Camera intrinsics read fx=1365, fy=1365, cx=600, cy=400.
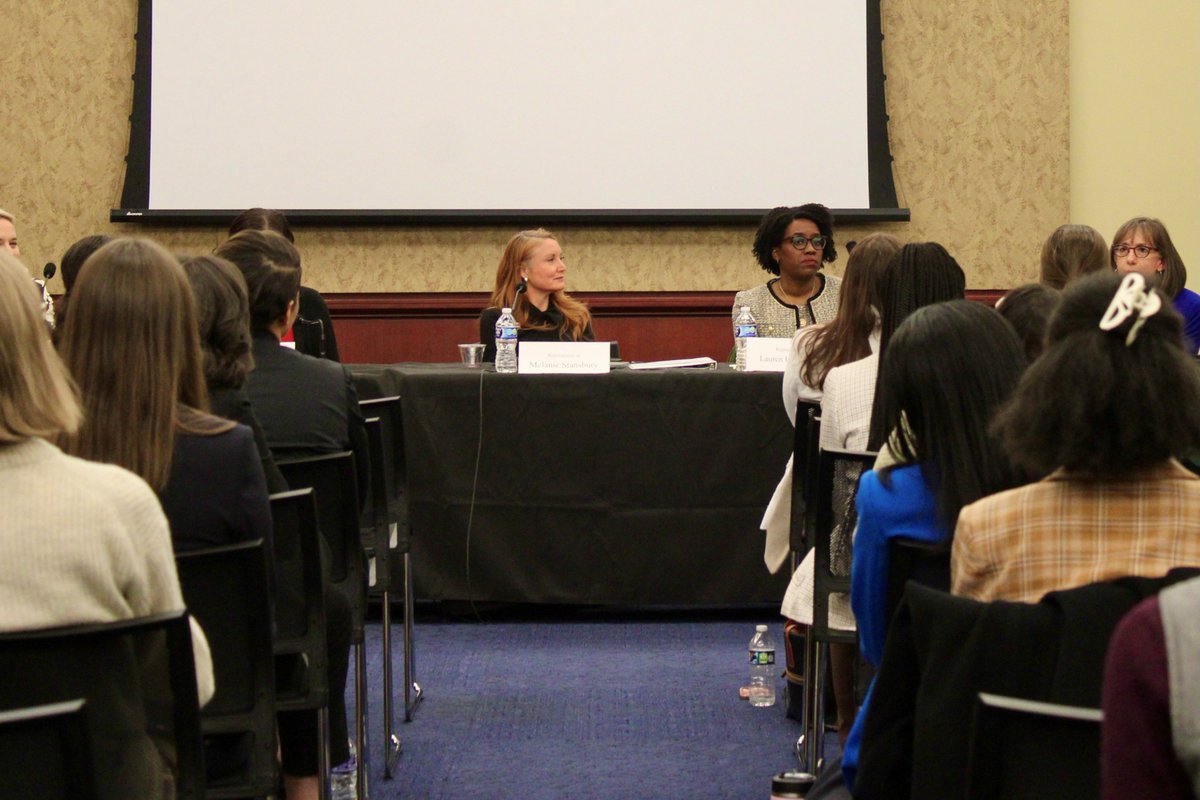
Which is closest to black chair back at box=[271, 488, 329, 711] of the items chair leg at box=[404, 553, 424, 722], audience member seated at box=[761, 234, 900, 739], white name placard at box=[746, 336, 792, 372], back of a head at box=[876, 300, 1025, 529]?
back of a head at box=[876, 300, 1025, 529]

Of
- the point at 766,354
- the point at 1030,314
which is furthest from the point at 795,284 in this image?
the point at 1030,314

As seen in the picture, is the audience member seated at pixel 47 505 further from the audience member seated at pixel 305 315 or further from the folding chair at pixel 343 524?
the audience member seated at pixel 305 315

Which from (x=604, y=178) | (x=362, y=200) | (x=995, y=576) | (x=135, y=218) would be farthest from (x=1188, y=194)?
(x=995, y=576)

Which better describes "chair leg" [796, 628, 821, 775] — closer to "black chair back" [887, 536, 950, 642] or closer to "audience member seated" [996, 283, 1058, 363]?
"audience member seated" [996, 283, 1058, 363]

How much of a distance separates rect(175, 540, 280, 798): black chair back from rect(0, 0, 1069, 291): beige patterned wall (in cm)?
468

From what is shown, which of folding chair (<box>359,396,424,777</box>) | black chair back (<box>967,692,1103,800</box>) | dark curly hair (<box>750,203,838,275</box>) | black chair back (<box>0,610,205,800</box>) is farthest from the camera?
dark curly hair (<box>750,203,838,275</box>)

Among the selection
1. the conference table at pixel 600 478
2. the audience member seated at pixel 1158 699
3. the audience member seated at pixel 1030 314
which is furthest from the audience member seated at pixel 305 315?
the audience member seated at pixel 1158 699

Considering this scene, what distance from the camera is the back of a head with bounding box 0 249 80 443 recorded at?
133cm

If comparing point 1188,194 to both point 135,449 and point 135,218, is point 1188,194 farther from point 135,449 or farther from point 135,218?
point 135,449

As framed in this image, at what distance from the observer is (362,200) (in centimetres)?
631

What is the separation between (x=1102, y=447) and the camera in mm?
1369

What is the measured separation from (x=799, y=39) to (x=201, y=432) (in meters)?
4.94

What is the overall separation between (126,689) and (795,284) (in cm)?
377

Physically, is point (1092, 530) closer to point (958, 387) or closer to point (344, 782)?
point (958, 387)
